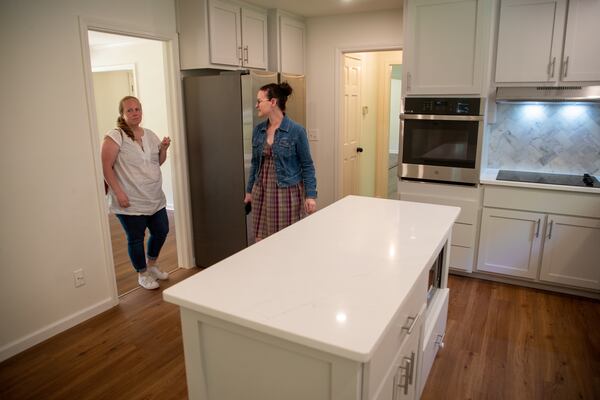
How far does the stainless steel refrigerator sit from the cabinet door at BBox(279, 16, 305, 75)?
401 mm

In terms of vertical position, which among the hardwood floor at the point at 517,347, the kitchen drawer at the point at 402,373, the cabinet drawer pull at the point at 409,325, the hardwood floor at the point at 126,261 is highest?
the cabinet drawer pull at the point at 409,325

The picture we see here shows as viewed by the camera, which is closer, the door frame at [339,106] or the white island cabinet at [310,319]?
the white island cabinet at [310,319]

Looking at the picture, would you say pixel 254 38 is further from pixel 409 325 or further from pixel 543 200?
pixel 409 325

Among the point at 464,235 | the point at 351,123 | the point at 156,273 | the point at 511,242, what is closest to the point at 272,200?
the point at 156,273

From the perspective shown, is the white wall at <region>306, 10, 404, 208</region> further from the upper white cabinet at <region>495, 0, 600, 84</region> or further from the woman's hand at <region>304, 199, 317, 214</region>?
the woman's hand at <region>304, 199, 317, 214</region>

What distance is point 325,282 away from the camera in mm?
1304

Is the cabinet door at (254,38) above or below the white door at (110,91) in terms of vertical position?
above

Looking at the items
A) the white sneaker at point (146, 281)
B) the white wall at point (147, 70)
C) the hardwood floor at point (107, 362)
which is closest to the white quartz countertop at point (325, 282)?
the hardwood floor at point (107, 362)

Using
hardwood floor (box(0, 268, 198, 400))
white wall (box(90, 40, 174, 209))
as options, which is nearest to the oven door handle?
hardwood floor (box(0, 268, 198, 400))

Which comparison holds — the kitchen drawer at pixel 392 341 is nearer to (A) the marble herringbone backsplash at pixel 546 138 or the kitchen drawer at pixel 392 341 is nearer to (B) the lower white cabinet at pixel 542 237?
(B) the lower white cabinet at pixel 542 237

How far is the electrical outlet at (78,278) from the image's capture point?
105 inches

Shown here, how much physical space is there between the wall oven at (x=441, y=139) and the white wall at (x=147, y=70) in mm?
2975

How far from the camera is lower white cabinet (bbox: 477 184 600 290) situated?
2.92 metres

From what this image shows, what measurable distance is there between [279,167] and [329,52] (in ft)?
6.52
